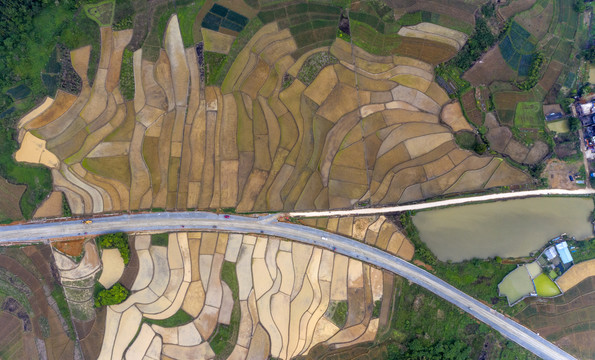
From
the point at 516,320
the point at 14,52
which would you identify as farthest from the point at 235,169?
the point at 516,320

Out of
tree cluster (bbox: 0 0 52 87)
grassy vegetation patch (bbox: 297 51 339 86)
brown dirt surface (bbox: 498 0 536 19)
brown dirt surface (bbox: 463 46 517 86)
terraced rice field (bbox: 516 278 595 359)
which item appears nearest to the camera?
tree cluster (bbox: 0 0 52 87)

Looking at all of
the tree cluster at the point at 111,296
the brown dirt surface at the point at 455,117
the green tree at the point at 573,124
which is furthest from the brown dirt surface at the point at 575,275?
the tree cluster at the point at 111,296

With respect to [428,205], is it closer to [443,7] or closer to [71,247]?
[443,7]

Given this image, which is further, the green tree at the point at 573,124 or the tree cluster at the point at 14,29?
the green tree at the point at 573,124

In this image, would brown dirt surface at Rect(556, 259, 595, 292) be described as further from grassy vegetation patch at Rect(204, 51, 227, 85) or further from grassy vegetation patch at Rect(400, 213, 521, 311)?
grassy vegetation patch at Rect(204, 51, 227, 85)

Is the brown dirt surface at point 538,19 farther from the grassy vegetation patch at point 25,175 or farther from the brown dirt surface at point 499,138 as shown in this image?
the grassy vegetation patch at point 25,175

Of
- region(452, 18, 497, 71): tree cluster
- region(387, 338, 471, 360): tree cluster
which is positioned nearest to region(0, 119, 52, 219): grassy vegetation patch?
region(387, 338, 471, 360): tree cluster

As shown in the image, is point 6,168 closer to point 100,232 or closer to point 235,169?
point 100,232
